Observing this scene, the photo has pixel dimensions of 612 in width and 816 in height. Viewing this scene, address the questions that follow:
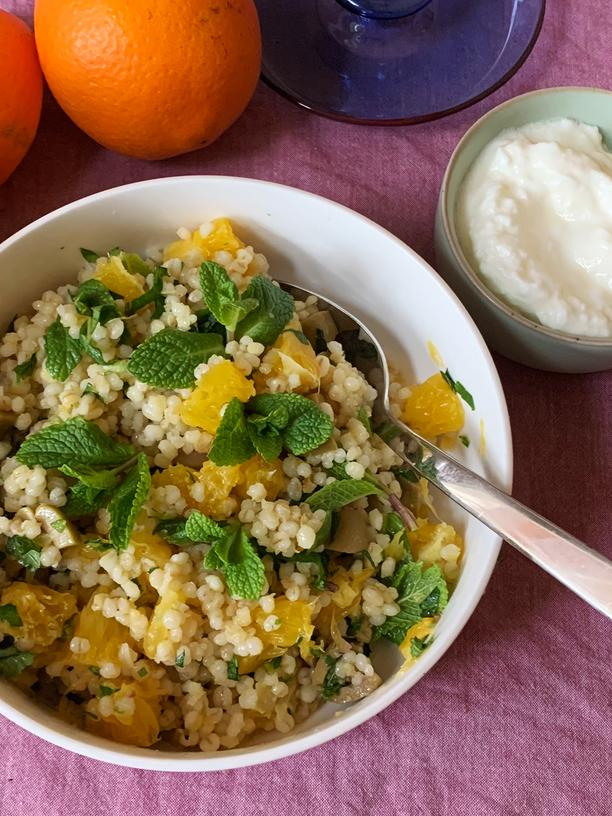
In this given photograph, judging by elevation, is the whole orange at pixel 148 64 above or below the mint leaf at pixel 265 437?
above

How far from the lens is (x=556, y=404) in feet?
3.67

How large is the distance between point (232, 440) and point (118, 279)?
0.26m

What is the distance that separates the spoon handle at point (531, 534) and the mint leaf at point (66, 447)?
1.21ft

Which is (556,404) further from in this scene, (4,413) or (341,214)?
(4,413)

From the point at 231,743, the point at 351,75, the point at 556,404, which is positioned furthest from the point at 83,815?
the point at 351,75

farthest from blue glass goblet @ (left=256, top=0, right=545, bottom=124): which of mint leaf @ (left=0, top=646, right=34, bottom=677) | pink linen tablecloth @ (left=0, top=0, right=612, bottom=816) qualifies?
mint leaf @ (left=0, top=646, right=34, bottom=677)

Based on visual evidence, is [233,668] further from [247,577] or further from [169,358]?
[169,358]

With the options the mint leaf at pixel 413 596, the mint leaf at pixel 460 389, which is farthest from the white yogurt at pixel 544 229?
the mint leaf at pixel 413 596

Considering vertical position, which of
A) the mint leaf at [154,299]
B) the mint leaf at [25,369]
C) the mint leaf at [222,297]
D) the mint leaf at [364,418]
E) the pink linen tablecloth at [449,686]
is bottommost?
the pink linen tablecloth at [449,686]

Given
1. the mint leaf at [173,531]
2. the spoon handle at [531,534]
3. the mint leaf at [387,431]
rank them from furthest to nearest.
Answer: the mint leaf at [387,431] → the mint leaf at [173,531] → the spoon handle at [531,534]

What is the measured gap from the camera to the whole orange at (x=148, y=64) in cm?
101

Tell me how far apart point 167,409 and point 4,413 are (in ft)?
0.64

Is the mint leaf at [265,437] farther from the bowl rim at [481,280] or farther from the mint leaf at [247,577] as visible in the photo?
the bowl rim at [481,280]

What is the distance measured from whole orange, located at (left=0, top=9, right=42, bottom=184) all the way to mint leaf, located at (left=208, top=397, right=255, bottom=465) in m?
0.50
